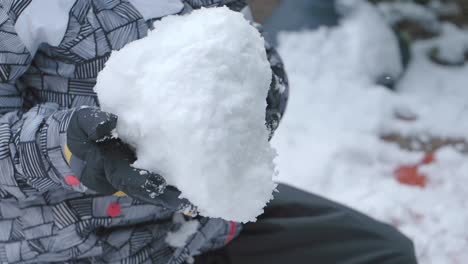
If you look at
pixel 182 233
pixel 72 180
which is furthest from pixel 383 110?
pixel 72 180

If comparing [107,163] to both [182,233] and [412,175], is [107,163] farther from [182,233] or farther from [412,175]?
[412,175]

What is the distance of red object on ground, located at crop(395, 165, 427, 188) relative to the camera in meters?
1.51

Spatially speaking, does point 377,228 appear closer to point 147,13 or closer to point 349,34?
point 147,13

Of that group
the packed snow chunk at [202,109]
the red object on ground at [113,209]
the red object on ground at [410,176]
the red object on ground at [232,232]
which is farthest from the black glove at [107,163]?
the red object on ground at [410,176]

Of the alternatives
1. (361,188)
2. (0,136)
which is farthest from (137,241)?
(361,188)

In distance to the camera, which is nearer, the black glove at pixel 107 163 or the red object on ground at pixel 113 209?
the black glove at pixel 107 163

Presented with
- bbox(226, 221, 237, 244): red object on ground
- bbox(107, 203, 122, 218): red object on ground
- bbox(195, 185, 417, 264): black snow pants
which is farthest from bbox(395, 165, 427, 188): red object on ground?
bbox(107, 203, 122, 218): red object on ground

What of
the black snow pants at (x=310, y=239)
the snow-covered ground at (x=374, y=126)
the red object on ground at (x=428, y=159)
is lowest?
the red object on ground at (x=428, y=159)

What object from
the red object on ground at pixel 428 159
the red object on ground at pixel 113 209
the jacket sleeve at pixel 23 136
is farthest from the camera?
the red object on ground at pixel 428 159

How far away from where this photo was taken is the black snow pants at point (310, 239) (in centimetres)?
96

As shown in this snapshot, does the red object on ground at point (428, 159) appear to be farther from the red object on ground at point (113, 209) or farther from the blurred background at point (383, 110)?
the red object on ground at point (113, 209)

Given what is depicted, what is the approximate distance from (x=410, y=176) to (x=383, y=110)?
25 cm

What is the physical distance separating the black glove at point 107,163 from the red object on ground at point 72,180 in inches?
1.2

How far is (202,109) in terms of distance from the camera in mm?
549
